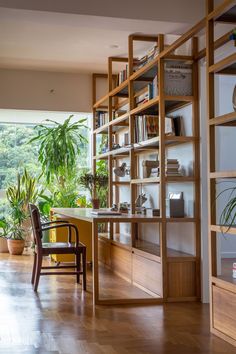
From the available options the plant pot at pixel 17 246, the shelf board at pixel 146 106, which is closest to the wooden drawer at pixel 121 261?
the shelf board at pixel 146 106

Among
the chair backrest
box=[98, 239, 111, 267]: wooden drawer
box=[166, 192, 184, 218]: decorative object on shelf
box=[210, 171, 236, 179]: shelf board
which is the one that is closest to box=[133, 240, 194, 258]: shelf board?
box=[166, 192, 184, 218]: decorative object on shelf

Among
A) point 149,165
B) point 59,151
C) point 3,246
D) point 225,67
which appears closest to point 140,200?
point 149,165

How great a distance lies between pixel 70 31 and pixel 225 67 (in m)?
2.71

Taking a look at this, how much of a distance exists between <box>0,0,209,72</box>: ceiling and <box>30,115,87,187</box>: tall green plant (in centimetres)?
102

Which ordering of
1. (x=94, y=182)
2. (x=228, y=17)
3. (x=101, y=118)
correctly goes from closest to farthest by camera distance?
(x=228, y=17) → (x=94, y=182) → (x=101, y=118)

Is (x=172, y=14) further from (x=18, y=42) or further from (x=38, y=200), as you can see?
(x=38, y=200)

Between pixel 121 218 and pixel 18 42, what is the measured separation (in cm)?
278

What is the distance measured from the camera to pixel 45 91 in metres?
7.80

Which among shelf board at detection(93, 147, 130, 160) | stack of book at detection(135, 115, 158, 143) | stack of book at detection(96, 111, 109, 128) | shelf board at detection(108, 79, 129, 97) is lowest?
shelf board at detection(93, 147, 130, 160)

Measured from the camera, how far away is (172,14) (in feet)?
15.8

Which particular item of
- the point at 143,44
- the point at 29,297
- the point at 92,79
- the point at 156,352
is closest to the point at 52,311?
→ the point at 29,297

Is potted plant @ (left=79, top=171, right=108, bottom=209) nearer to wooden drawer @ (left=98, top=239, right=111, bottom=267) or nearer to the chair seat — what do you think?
wooden drawer @ (left=98, top=239, right=111, bottom=267)

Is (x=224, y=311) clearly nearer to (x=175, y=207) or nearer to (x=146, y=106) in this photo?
(x=175, y=207)

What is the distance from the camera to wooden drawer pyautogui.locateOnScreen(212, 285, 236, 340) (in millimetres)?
3383
